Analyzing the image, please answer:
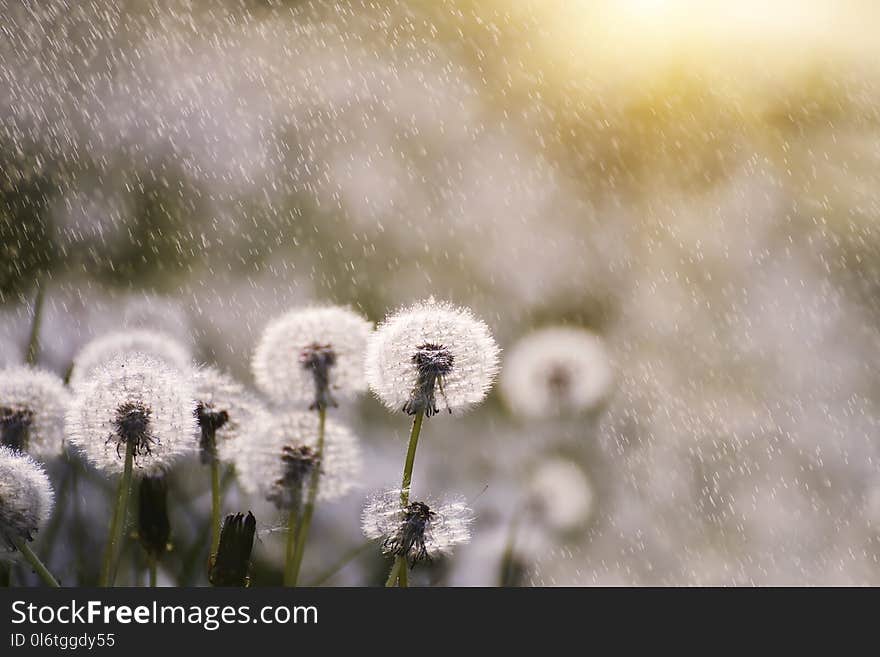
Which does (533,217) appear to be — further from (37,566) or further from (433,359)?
(37,566)

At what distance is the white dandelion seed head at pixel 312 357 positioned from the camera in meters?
0.63

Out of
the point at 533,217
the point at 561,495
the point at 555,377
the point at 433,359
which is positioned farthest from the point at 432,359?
the point at 533,217

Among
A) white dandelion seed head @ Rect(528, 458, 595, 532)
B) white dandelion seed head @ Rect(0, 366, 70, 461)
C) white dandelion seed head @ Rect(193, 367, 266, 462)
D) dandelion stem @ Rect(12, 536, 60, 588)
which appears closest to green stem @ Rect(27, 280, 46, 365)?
white dandelion seed head @ Rect(0, 366, 70, 461)

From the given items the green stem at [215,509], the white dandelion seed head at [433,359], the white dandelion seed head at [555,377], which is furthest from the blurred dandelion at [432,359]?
the white dandelion seed head at [555,377]

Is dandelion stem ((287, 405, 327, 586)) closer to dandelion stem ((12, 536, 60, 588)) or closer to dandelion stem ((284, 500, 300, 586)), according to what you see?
dandelion stem ((284, 500, 300, 586))

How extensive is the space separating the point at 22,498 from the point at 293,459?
0.51 ft

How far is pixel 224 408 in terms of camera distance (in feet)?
2.14

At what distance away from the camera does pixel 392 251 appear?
1.51 metres

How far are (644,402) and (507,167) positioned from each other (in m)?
0.54

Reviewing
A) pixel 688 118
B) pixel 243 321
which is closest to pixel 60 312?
pixel 243 321

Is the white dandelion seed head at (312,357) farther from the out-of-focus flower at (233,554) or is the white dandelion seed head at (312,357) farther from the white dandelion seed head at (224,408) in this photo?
the out-of-focus flower at (233,554)

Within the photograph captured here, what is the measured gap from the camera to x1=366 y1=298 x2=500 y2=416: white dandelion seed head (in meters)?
0.63

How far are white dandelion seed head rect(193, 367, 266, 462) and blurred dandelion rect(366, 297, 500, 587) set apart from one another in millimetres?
93

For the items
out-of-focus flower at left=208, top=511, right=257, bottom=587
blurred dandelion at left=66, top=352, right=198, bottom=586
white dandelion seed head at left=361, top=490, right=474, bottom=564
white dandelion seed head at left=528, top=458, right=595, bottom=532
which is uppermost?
white dandelion seed head at left=528, top=458, right=595, bottom=532
